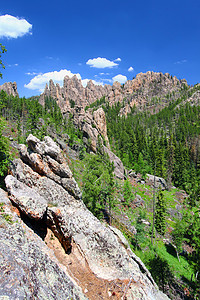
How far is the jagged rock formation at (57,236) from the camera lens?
20.5 feet

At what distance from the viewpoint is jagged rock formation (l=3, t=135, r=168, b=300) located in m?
6.25

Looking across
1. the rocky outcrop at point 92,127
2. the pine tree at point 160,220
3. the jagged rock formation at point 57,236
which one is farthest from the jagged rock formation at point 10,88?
the jagged rock formation at point 57,236

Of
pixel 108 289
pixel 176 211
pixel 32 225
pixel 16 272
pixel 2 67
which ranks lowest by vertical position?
pixel 176 211

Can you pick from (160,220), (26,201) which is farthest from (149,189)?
(26,201)

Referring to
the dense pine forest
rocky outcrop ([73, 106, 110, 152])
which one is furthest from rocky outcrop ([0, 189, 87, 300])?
rocky outcrop ([73, 106, 110, 152])

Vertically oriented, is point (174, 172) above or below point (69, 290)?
below

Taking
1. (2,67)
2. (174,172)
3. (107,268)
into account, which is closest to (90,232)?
(107,268)

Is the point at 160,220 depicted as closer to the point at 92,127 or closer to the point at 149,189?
the point at 149,189

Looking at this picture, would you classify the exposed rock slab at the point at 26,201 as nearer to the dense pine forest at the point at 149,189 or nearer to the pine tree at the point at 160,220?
the dense pine forest at the point at 149,189

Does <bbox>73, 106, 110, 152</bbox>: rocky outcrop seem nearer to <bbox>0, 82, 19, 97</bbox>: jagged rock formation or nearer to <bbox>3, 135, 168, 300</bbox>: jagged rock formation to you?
<bbox>3, 135, 168, 300</bbox>: jagged rock formation

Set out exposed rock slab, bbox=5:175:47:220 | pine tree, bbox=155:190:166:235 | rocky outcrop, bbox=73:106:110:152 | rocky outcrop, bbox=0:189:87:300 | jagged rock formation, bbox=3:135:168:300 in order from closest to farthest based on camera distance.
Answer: rocky outcrop, bbox=0:189:87:300 < jagged rock formation, bbox=3:135:168:300 < exposed rock slab, bbox=5:175:47:220 < pine tree, bbox=155:190:166:235 < rocky outcrop, bbox=73:106:110:152

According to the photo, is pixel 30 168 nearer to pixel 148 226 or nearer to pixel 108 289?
pixel 108 289

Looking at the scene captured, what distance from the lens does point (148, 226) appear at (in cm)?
3741

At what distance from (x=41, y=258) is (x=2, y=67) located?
32.1 feet
